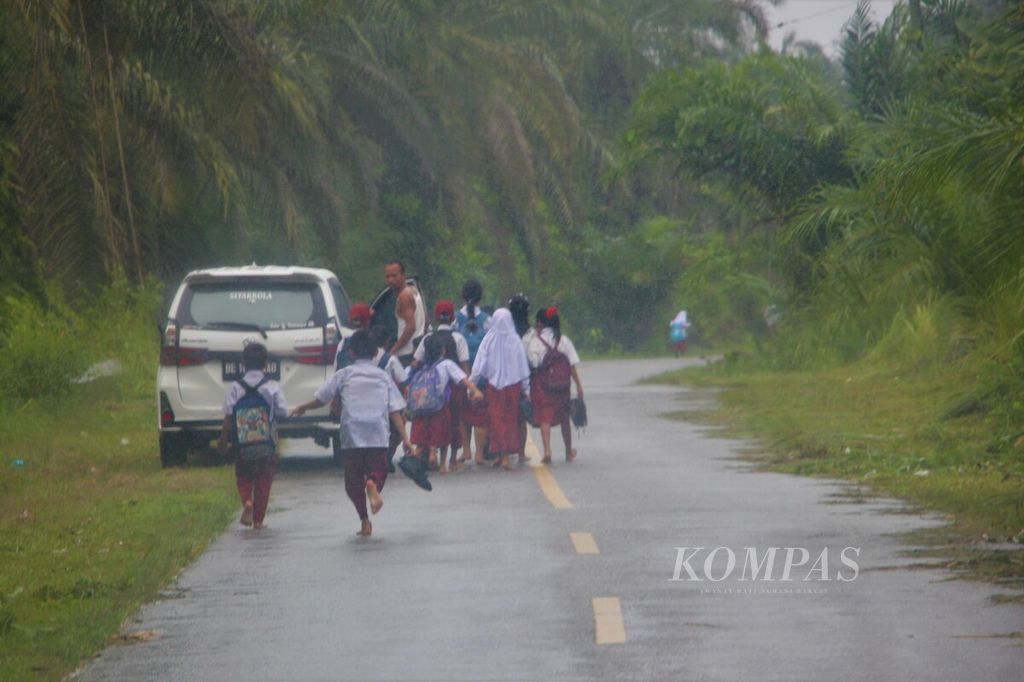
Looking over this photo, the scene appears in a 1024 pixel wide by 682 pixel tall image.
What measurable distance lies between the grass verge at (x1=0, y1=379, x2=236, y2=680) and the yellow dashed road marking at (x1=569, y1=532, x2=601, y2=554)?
97.4 inches

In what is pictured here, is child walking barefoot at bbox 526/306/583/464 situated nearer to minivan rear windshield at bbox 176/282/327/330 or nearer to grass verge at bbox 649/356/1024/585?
grass verge at bbox 649/356/1024/585

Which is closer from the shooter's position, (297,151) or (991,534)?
(991,534)

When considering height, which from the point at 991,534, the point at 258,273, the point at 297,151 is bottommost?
the point at 991,534

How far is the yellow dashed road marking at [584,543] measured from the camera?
11722mm

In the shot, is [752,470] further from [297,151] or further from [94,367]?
[297,151]

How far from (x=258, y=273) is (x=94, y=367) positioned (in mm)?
8257

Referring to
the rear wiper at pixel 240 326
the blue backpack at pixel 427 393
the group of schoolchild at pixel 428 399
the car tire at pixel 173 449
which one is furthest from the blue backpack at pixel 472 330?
the car tire at pixel 173 449

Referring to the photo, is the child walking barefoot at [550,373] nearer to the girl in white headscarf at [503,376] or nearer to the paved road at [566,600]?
the girl in white headscarf at [503,376]

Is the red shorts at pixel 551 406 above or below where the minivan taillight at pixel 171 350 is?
below

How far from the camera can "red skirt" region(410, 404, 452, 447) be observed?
17.0 m

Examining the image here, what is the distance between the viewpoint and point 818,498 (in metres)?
14.7

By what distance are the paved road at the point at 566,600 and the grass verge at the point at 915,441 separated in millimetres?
461

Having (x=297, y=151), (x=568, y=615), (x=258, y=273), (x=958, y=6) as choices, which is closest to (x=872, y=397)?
(x=958, y=6)

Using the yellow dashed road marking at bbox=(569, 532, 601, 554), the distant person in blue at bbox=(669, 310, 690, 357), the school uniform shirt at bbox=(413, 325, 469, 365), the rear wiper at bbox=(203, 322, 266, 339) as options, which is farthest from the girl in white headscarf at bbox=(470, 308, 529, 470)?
the distant person in blue at bbox=(669, 310, 690, 357)
